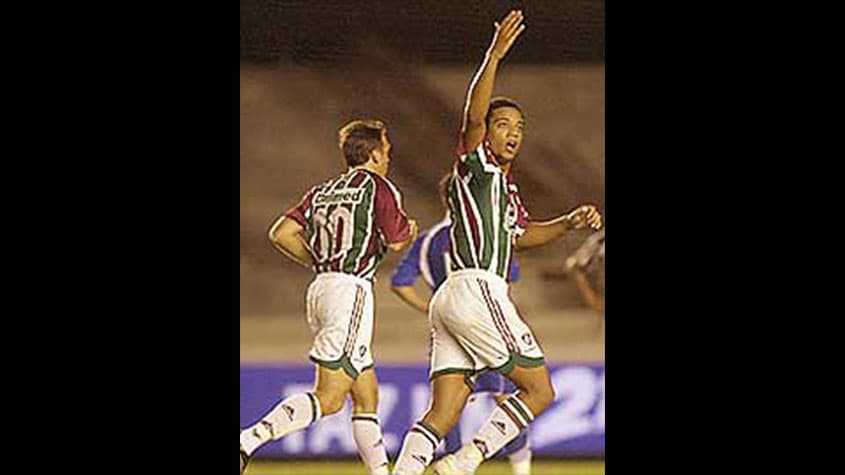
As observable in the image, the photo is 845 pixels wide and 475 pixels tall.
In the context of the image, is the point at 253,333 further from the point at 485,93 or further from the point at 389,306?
the point at 485,93

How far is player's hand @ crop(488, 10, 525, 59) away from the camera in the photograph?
11.0 ft

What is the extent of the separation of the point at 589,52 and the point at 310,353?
2.46 ft

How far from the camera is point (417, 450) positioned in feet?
10.9

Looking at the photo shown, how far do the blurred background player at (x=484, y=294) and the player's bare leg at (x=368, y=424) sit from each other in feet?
0.12

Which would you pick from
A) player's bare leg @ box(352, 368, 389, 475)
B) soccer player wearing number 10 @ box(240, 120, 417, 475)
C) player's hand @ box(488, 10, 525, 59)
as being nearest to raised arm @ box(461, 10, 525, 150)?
player's hand @ box(488, 10, 525, 59)

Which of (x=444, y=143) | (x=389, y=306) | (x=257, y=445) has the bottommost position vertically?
(x=257, y=445)

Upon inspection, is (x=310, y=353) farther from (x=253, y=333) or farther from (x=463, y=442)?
(x=463, y=442)

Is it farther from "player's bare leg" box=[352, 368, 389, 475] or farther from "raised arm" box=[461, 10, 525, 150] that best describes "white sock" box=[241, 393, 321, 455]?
"raised arm" box=[461, 10, 525, 150]

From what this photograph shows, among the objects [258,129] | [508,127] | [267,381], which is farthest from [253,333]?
[508,127]

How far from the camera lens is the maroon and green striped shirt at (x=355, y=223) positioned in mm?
3361

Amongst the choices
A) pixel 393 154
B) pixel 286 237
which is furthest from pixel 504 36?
pixel 286 237

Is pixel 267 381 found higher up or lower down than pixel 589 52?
lower down

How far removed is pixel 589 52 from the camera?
3377 mm

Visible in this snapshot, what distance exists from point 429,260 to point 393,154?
0.67 feet
